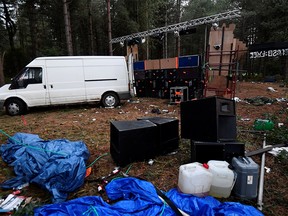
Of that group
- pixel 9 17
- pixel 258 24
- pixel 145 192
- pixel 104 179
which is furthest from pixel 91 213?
pixel 258 24

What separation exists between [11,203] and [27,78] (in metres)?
5.59

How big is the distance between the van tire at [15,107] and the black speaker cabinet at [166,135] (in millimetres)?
5753

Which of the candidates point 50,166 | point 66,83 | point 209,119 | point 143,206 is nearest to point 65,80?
point 66,83

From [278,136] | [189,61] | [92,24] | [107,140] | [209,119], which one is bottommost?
[107,140]

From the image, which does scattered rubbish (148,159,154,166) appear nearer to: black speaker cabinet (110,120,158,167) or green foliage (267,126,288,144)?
black speaker cabinet (110,120,158,167)

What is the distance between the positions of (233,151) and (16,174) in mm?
3123

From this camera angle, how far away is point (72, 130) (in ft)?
16.3

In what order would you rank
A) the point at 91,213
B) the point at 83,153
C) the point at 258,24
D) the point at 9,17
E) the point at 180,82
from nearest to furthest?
the point at 91,213 → the point at 83,153 → the point at 180,82 → the point at 9,17 → the point at 258,24

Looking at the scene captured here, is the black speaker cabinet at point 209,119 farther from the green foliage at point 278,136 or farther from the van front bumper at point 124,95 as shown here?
the van front bumper at point 124,95

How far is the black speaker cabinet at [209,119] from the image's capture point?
9.08 feet

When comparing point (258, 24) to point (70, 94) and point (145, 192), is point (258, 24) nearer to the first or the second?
point (70, 94)

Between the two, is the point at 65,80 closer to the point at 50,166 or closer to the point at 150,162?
the point at 50,166

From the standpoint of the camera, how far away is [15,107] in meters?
6.67

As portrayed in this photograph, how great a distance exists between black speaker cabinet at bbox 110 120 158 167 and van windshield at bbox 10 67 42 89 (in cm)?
504
